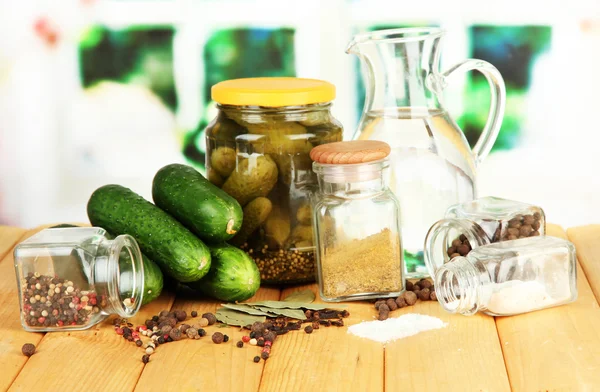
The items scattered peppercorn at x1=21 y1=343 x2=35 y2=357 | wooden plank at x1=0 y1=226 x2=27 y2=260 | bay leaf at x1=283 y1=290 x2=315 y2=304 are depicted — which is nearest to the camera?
scattered peppercorn at x1=21 y1=343 x2=35 y2=357

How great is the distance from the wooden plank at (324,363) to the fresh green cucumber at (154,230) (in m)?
0.21

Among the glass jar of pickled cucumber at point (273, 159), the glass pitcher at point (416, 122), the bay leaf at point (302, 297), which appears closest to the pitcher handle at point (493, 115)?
the glass pitcher at point (416, 122)

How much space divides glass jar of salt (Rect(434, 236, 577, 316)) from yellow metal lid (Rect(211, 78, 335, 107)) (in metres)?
0.37

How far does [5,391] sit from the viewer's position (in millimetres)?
1139

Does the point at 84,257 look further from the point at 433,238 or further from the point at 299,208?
the point at 433,238

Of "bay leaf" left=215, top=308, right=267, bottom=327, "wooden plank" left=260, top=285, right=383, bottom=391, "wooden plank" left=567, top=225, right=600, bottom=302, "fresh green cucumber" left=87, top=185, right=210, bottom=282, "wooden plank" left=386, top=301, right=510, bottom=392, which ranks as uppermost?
"fresh green cucumber" left=87, top=185, right=210, bottom=282

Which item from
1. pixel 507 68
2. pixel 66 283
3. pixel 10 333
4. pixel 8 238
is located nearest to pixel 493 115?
pixel 507 68

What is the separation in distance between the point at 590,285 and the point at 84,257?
857 millimetres

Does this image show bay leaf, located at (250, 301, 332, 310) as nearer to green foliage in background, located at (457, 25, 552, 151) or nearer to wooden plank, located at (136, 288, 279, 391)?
wooden plank, located at (136, 288, 279, 391)

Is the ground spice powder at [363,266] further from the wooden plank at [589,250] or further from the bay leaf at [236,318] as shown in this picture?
the wooden plank at [589,250]

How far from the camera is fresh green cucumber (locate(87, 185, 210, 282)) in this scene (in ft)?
4.57

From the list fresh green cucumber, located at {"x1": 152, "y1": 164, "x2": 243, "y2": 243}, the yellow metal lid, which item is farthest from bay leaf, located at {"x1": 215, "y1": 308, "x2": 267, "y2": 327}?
the yellow metal lid

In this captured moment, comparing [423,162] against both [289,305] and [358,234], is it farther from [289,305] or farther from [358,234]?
[289,305]

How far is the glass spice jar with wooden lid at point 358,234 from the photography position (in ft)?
4.61
